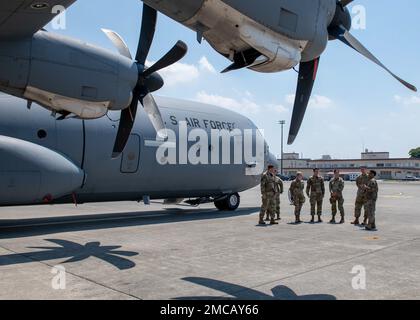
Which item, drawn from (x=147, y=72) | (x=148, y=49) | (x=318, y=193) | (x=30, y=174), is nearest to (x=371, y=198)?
(x=318, y=193)

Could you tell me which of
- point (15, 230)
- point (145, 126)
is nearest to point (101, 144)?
point (145, 126)

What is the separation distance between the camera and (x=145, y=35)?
31.0 feet

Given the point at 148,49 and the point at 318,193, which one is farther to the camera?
the point at 318,193

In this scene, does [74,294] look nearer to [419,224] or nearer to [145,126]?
[145,126]

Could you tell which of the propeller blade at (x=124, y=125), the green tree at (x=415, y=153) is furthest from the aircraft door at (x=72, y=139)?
the green tree at (x=415, y=153)

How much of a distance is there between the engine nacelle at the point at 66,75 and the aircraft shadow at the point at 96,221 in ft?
16.4

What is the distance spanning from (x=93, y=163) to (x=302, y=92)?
27.1 ft

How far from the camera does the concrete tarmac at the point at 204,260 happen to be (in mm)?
6383

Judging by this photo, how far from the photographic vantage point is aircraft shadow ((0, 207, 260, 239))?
12.3 meters

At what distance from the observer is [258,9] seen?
5.38 m

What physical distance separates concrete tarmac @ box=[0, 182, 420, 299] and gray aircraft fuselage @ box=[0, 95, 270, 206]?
1.27 meters

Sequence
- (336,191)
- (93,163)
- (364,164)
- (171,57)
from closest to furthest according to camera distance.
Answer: (171,57), (93,163), (336,191), (364,164)

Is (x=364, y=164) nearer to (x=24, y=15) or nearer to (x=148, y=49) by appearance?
(x=148, y=49)

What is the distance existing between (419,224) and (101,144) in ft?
37.9
